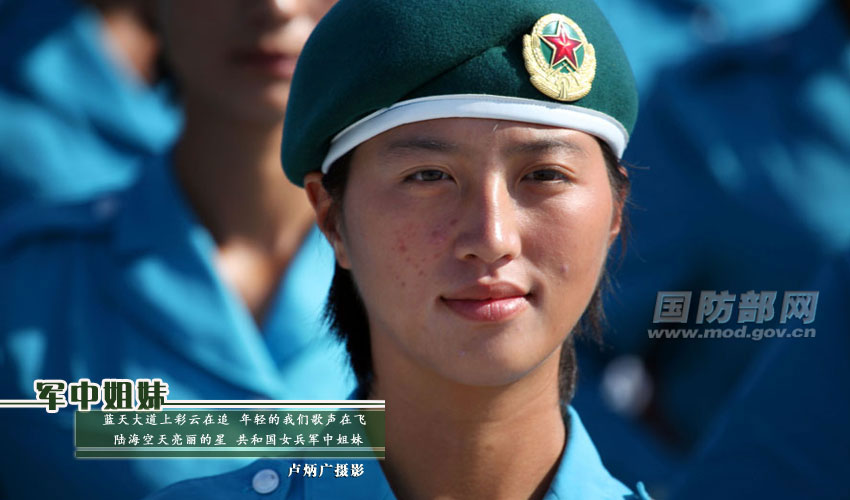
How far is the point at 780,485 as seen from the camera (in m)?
2.13

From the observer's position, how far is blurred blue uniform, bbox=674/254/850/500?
6.91 ft

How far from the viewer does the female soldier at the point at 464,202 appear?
1630 mm

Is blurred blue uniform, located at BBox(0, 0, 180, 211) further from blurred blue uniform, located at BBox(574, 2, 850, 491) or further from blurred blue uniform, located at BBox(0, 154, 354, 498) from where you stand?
blurred blue uniform, located at BBox(574, 2, 850, 491)

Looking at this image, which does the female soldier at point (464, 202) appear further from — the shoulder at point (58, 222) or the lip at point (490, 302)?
the shoulder at point (58, 222)

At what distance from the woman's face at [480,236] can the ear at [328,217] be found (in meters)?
0.08

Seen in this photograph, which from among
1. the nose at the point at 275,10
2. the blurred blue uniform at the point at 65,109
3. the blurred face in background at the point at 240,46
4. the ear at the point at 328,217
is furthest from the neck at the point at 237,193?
the ear at the point at 328,217

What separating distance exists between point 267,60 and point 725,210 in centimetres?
153

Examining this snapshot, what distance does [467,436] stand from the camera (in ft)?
5.80

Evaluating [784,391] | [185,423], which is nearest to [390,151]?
[185,423]

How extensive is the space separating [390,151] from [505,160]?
157mm

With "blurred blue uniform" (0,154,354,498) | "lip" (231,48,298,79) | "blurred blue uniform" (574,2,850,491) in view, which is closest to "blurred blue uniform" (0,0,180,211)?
"blurred blue uniform" (0,154,354,498)

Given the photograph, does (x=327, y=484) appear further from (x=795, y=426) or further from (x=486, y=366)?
(x=795, y=426)

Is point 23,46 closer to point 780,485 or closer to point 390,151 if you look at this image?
point 390,151

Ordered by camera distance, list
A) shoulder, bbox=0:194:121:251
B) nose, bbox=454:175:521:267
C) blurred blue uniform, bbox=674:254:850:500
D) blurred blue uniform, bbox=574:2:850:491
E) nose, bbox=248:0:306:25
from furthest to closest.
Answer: blurred blue uniform, bbox=574:2:850:491 → shoulder, bbox=0:194:121:251 → nose, bbox=248:0:306:25 → blurred blue uniform, bbox=674:254:850:500 → nose, bbox=454:175:521:267
